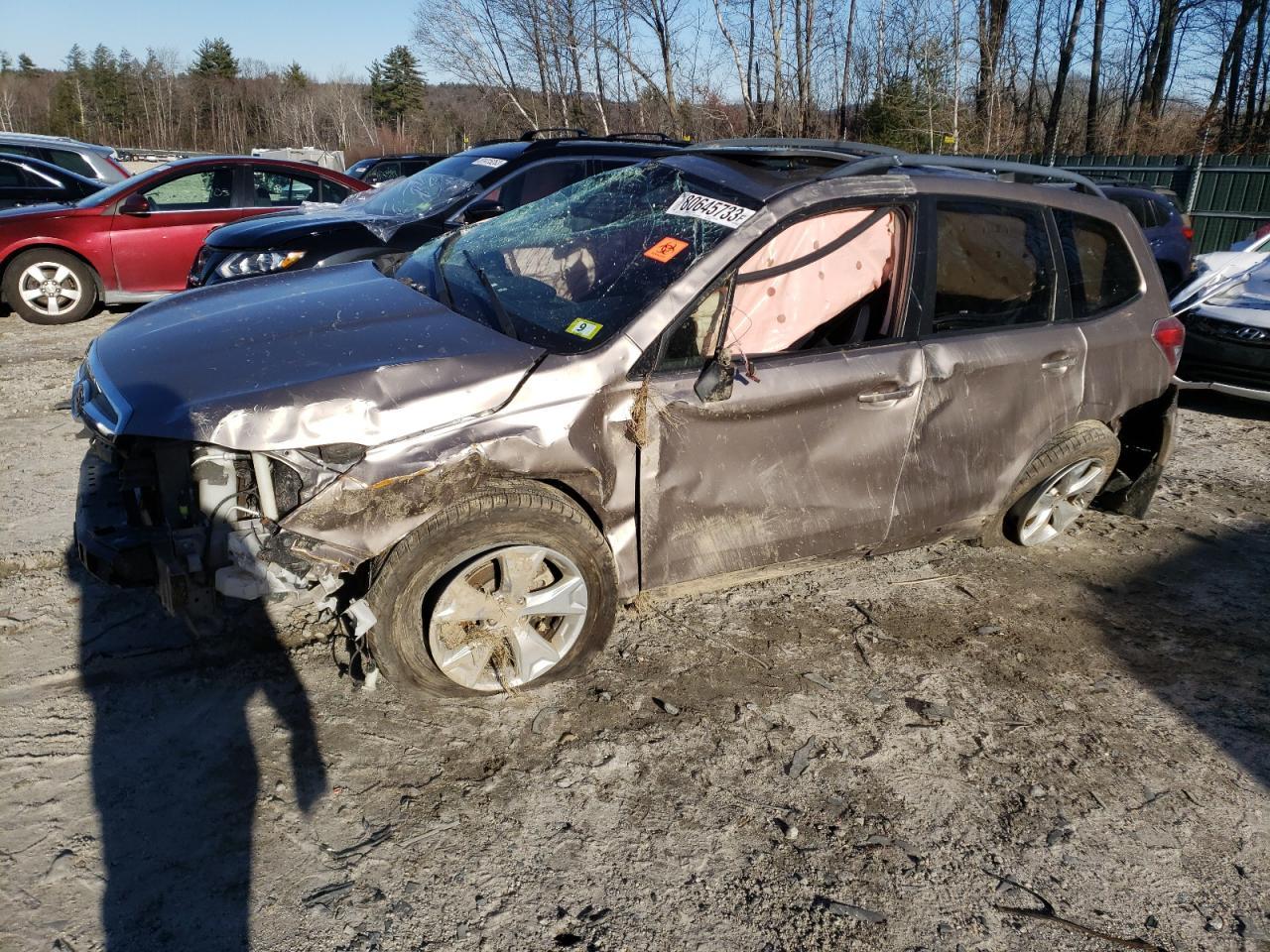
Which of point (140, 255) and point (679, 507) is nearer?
point (679, 507)

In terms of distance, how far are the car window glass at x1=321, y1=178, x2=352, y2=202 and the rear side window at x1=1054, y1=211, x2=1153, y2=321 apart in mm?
8107

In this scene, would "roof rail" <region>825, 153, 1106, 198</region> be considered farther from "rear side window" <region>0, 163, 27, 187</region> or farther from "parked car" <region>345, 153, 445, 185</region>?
"parked car" <region>345, 153, 445, 185</region>

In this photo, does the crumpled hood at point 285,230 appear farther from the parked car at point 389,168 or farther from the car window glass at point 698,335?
the parked car at point 389,168

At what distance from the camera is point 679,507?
320 centimetres

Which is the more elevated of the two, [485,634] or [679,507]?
[679,507]

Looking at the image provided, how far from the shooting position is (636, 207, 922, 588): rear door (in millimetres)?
3131

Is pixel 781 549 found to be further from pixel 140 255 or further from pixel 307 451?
pixel 140 255

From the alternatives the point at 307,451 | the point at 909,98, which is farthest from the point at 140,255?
the point at 909,98

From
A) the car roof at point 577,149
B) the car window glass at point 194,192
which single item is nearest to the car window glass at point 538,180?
the car roof at point 577,149

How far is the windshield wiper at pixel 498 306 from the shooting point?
3.10 m

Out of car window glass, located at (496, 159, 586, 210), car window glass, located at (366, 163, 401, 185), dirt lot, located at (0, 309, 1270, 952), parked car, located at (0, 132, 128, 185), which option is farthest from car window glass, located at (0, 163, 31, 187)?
car window glass, located at (366, 163, 401, 185)

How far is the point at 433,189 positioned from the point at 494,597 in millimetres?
5609

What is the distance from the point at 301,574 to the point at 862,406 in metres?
2.06

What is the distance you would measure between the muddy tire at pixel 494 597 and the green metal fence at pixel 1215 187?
15.2 metres
